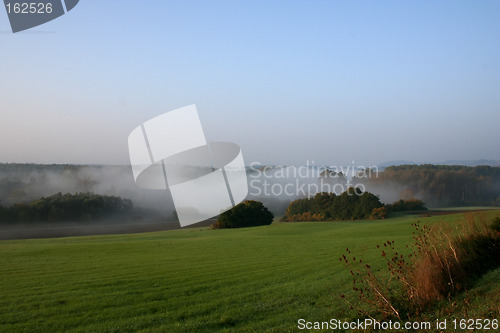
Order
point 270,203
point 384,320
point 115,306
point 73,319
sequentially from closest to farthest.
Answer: point 384,320 < point 73,319 < point 115,306 < point 270,203

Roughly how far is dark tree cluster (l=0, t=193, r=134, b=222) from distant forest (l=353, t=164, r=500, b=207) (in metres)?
44.6

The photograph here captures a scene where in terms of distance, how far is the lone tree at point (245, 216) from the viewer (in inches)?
1969

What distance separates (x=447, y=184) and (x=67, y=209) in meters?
65.0

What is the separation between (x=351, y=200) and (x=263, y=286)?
45.2 meters

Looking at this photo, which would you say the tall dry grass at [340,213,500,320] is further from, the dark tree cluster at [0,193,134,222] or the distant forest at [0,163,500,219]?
the dark tree cluster at [0,193,134,222]

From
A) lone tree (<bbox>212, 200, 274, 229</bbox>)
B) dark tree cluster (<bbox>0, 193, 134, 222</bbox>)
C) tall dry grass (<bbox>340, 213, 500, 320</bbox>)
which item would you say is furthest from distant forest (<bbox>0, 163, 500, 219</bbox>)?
tall dry grass (<bbox>340, 213, 500, 320</bbox>)

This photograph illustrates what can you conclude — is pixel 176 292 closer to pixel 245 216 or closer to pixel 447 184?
pixel 245 216

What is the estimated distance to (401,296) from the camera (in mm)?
8320

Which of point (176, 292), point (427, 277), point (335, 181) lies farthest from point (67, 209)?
point (427, 277)

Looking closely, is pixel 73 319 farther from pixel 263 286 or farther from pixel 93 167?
pixel 93 167

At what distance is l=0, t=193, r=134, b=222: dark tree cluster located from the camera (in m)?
55.4

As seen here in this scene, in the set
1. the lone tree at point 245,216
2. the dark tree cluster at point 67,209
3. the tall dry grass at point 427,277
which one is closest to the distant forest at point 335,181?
the dark tree cluster at point 67,209

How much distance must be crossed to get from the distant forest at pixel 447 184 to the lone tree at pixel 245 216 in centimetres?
2314

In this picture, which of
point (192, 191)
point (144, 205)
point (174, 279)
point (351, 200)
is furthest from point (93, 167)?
point (174, 279)
